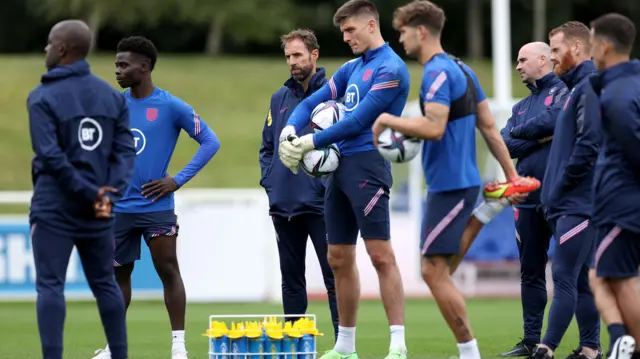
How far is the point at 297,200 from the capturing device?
9.54 meters

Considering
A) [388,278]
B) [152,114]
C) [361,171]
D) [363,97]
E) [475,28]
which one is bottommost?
[388,278]

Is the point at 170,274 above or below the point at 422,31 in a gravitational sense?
below

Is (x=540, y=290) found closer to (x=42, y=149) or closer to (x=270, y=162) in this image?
(x=270, y=162)

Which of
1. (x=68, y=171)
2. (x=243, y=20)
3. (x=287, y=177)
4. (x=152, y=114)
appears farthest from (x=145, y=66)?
(x=243, y=20)

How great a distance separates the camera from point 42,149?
7145 millimetres

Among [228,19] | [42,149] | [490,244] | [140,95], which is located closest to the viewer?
[42,149]

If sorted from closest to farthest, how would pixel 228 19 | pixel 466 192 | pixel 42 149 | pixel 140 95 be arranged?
pixel 42 149 < pixel 466 192 < pixel 140 95 < pixel 228 19

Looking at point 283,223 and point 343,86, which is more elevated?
point 343,86

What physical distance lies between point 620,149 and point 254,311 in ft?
27.2

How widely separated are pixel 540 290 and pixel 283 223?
2.12 m

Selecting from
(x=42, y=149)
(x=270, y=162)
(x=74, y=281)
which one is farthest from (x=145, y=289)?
(x=42, y=149)

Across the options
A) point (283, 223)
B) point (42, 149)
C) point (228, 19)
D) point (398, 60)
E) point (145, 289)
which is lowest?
point (145, 289)

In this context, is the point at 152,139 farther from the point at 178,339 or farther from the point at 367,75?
the point at 367,75

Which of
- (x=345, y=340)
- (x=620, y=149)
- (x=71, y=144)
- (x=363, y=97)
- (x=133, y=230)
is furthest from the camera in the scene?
(x=133, y=230)
